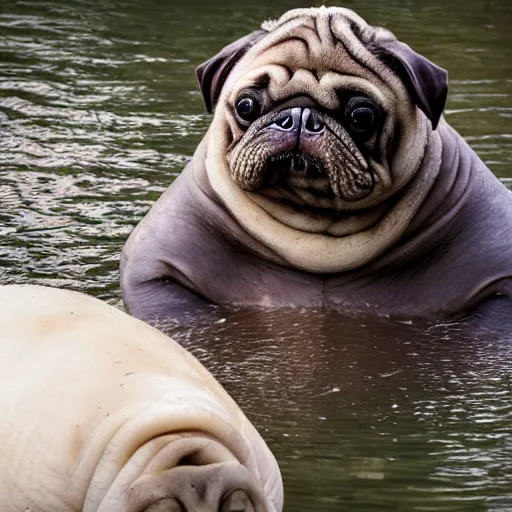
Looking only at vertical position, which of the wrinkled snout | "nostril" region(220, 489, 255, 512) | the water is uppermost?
the wrinkled snout

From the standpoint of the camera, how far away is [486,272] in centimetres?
764

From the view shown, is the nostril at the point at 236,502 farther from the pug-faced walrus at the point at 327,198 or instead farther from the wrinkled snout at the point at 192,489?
the pug-faced walrus at the point at 327,198

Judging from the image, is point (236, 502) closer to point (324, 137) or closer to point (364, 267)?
point (324, 137)

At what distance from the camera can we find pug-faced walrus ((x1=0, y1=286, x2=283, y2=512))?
4.18 meters

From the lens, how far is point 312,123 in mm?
7363

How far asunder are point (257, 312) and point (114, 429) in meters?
3.39

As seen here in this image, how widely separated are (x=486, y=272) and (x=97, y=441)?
367cm

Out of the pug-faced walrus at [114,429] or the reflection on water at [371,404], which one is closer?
the pug-faced walrus at [114,429]

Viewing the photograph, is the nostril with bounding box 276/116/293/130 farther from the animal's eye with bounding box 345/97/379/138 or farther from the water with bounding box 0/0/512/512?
the water with bounding box 0/0/512/512

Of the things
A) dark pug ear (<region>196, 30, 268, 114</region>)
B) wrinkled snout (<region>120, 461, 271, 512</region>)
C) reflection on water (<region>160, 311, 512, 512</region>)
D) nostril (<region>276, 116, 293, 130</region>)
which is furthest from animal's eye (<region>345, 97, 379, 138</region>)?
wrinkled snout (<region>120, 461, 271, 512</region>)

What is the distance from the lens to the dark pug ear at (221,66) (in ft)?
25.7

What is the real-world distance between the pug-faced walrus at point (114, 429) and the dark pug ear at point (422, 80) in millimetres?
2857

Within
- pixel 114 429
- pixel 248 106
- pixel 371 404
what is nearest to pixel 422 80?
pixel 248 106

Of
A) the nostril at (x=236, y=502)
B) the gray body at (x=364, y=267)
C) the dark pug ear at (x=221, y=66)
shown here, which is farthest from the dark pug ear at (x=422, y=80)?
the nostril at (x=236, y=502)
